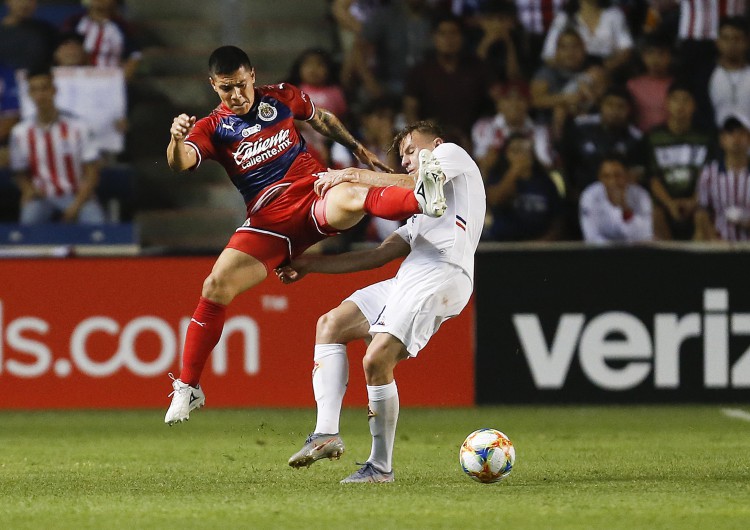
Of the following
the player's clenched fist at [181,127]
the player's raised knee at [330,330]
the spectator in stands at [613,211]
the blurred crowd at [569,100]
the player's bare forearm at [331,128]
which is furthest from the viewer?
the blurred crowd at [569,100]

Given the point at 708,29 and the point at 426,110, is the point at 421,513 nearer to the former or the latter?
the point at 426,110

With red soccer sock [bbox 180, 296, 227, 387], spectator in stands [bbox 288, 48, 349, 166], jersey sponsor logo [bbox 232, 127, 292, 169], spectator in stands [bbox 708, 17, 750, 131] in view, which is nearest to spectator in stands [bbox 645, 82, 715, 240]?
spectator in stands [bbox 708, 17, 750, 131]

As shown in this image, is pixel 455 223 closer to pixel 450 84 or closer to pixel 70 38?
pixel 450 84

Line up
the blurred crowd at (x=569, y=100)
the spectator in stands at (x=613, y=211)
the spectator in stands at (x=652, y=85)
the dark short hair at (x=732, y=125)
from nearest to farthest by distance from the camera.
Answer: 1. the spectator in stands at (x=613, y=211)
2. the blurred crowd at (x=569, y=100)
3. the dark short hair at (x=732, y=125)
4. the spectator in stands at (x=652, y=85)

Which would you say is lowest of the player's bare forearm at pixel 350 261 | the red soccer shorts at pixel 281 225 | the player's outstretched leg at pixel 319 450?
the player's outstretched leg at pixel 319 450

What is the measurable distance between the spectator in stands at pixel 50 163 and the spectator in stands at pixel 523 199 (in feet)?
11.9

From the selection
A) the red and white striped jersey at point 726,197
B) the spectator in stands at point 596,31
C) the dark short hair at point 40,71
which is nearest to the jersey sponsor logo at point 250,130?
the dark short hair at point 40,71

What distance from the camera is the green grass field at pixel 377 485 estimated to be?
602 centimetres

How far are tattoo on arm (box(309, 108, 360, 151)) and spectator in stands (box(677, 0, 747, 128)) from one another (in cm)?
624

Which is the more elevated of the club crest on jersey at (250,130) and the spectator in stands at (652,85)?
the spectator in stands at (652,85)

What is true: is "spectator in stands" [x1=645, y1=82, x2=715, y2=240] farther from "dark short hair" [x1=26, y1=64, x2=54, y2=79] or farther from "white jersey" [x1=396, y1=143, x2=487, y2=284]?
"white jersey" [x1=396, y1=143, x2=487, y2=284]

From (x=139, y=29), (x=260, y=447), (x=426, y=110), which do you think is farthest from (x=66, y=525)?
(x=139, y=29)

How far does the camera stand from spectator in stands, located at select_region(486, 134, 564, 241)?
42.0ft

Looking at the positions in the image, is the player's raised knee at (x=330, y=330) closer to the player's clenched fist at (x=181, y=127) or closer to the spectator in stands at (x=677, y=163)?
the player's clenched fist at (x=181, y=127)
